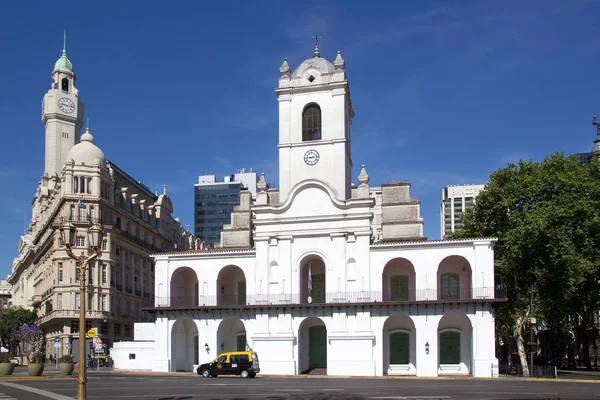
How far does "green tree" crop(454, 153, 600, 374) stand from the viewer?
169 feet

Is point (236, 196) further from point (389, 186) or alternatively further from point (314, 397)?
point (314, 397)

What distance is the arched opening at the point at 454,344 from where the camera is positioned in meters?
51.5

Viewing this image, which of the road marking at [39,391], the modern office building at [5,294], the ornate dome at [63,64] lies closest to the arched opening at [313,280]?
the road marking at [39,391]

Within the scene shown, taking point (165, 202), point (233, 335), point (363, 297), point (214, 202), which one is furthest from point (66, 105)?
point (214, 202)

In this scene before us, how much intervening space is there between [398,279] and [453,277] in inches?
160

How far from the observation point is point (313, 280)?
55938 millimetres

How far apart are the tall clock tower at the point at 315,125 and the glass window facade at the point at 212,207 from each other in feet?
416

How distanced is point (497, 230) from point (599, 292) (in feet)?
36.0

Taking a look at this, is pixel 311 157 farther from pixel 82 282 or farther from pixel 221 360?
pixel 82 282

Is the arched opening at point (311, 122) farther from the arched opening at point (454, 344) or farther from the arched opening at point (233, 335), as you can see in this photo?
the arched opening at point (454, 344)

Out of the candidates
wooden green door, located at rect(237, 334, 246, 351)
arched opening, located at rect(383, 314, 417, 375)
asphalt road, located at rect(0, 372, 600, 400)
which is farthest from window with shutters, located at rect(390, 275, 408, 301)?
asphalt road, located at rect(0, 372, 600, 400)

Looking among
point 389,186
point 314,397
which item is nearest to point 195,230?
point 389,186

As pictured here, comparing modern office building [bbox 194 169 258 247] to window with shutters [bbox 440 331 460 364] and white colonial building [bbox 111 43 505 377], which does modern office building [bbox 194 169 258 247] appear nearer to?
white colonial building [bbox 111 43 505 377]

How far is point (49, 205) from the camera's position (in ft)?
295
